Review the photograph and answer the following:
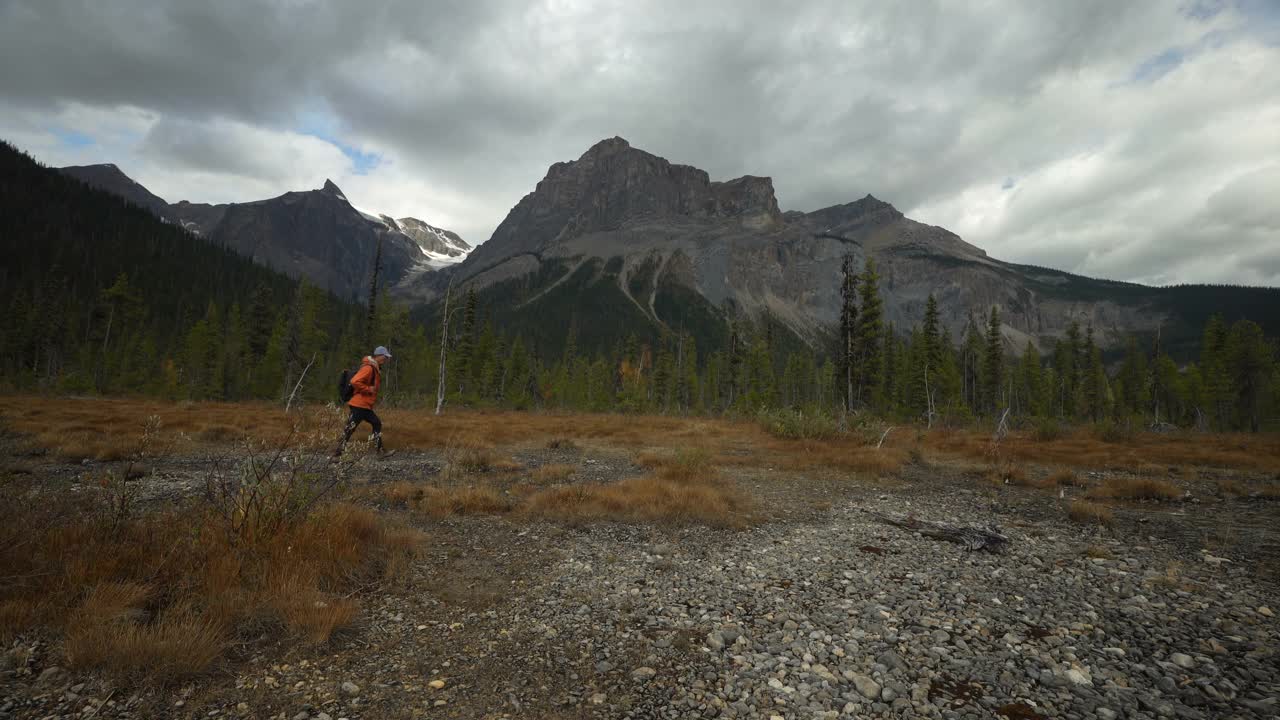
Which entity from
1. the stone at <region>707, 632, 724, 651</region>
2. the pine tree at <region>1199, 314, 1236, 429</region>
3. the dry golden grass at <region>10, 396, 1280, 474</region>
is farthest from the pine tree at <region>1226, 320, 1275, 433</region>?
the stone at <region>707, 632, 724, 651</region>

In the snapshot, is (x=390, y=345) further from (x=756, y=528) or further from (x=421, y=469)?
(x=756, y=528)

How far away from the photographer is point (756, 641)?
15.4ft

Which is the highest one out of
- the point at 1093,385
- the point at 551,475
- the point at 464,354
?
the point at 464,354

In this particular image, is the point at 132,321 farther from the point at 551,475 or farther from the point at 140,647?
the point at 140,647

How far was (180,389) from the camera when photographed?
171 feet

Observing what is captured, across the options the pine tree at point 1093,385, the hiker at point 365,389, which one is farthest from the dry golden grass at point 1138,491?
the pine tree at point 1093,385

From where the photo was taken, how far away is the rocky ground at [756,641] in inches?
141

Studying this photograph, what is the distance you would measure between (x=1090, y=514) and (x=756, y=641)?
928 centimetres

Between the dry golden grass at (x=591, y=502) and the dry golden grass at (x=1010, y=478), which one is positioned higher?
the dry golden grass at (x=591, y=502)

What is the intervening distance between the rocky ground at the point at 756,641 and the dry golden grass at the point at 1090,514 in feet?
4.83

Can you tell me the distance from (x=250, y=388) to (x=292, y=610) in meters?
62.8

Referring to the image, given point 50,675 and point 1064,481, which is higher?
point 50,675

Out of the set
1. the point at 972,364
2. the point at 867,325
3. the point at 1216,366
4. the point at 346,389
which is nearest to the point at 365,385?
the point at 346,389

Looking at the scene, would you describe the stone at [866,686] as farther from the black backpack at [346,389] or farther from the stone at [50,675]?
the black backpack at [346,389]
